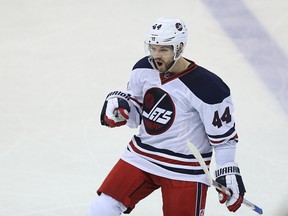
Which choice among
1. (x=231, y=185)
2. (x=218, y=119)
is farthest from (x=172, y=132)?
(x=231, y=185)

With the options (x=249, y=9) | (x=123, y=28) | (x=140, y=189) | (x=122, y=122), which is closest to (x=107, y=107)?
(x=122, y=122)

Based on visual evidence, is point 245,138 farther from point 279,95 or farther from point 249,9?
point 249,9

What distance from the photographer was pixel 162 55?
3504mm

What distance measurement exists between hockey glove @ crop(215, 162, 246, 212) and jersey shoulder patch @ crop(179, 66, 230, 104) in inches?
10.6

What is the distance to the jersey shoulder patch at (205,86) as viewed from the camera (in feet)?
11.4

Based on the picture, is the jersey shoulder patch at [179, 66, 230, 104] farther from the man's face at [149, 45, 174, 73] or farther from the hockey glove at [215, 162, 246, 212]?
the hockey glove at [215, 162, 246, 212]

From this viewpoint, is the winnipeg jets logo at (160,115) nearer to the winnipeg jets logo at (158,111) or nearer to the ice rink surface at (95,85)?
the winnipeg jets logo at (158,111)

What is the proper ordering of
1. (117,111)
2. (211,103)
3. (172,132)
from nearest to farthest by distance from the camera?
(211,103) → (172,132) → (117,111)

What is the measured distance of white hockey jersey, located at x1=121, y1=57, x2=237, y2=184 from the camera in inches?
138

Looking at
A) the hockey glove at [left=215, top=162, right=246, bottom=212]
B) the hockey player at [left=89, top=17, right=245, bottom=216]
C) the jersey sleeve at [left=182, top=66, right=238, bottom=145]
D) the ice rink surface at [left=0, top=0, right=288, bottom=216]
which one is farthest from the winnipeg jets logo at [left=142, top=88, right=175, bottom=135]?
the ice rink surface at [left=0, top=0, right=288, bottom=216]

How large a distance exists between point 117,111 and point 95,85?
1699 mm

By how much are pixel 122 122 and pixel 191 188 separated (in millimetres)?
402

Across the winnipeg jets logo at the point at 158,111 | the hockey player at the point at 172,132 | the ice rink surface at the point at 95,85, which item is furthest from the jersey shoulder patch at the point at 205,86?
the ice rink surface at the point at 95,85

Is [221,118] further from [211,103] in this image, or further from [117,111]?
[117,111]
